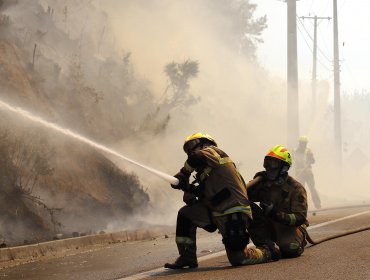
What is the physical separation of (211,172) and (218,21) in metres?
40.2

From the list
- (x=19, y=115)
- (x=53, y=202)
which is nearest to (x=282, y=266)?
(x=53, y=202)

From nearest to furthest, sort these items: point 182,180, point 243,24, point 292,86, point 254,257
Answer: point 182,180
point 254,257
point 292,86
point 243,24

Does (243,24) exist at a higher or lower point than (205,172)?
higher

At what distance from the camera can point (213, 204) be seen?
28.4ft

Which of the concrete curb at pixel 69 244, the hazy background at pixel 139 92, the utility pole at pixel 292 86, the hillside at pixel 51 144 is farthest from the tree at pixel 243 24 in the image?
the concrete curb at pixel 69 244

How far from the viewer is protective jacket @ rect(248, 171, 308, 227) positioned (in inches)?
370

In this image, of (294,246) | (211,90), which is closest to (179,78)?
(211,90)

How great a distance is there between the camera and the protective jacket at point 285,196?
30.8ft

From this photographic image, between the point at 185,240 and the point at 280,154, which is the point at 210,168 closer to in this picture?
the point at 185,240

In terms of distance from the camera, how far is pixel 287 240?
30.9 ft

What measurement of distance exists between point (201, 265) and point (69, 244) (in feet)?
13.7

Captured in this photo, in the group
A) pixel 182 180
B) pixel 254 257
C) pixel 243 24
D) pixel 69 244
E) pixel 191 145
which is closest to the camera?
pixel 182 180

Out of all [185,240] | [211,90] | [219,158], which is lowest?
[185,240]

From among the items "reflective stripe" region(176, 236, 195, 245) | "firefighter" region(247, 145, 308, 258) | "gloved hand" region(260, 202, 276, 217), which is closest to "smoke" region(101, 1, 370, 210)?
"firefighter" region(247, 145, 308, 258)
